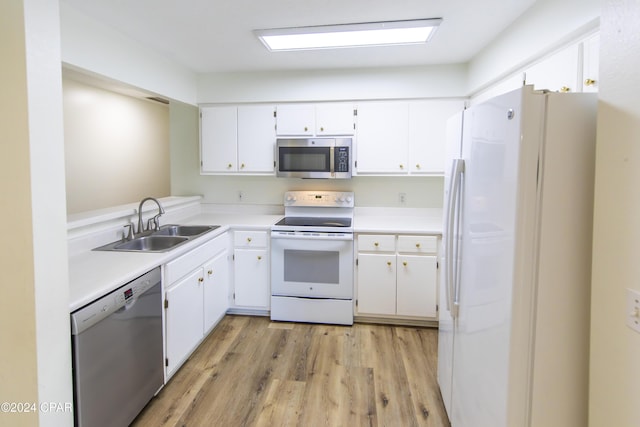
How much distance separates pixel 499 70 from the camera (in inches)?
98.7

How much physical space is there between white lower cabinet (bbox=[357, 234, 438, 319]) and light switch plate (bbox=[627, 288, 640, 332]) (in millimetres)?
2074

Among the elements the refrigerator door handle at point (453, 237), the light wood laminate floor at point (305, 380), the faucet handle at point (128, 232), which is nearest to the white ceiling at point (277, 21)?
the refrigerator door handle at point (453, 237)

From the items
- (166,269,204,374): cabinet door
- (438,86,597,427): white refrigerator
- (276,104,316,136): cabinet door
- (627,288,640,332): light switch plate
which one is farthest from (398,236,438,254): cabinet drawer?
(627,288,640,332): light switch plate

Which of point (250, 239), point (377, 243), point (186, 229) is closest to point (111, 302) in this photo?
point (186, 229)

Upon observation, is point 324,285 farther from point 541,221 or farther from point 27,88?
point 27,88

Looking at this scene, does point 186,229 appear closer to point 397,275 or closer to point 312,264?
point 312,264

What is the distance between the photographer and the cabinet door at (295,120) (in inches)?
135

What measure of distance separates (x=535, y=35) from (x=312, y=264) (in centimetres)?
226

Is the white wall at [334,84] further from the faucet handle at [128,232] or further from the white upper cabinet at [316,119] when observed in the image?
the faucet handle at [128,232]

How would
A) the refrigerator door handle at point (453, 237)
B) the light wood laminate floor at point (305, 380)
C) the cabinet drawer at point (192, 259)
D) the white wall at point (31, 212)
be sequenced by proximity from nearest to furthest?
the white wall at point (31, 212) < the refrigerator door handle at point (453, 237) < the light wood laminate floor at point (305, 380) < the cabinet drawer at point (192, 259)

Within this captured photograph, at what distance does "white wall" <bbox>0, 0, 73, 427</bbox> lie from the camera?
1.26 meters

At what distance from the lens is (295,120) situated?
344cm

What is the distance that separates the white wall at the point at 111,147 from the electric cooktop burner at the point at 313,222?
8.65 feet

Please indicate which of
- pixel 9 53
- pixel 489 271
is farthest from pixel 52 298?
pixel 489 271
